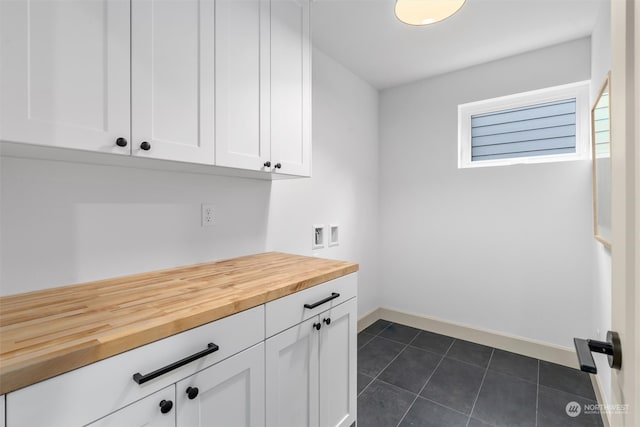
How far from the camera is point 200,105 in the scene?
1169 millimetres

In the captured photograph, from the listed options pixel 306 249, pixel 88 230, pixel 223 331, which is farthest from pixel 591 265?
pixel 88 230

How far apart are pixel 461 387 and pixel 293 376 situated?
144 cm

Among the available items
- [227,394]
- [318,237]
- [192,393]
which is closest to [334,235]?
[318,237]

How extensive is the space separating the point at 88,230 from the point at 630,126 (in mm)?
1613

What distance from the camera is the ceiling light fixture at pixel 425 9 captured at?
137cm

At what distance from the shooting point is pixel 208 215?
155cm

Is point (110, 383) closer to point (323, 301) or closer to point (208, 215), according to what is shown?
point (323, 301)

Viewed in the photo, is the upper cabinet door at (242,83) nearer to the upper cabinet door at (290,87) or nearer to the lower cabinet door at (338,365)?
the upper cabinet door at (290,87)

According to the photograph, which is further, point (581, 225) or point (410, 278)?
point (410, 278)

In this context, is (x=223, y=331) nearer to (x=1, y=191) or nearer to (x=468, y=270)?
(x=1, y=191)

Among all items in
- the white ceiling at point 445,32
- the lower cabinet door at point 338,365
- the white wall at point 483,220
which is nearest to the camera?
the lower cabinet door at point 338,365

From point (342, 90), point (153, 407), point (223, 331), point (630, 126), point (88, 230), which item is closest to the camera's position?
point (630, 126)

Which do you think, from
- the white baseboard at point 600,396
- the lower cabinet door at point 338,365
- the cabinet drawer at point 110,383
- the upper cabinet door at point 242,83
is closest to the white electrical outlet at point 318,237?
the lower cabinet door at point 338,365

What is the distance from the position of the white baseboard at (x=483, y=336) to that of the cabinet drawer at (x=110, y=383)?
2207 millimetres
